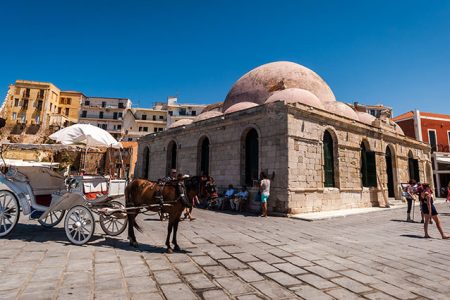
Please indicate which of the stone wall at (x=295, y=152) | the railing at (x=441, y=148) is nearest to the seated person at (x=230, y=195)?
the stone wall at (x=295, y=152)

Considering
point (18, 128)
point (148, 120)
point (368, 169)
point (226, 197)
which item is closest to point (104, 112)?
point (148, 120)

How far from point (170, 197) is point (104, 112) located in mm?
52991

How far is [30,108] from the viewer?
154ft

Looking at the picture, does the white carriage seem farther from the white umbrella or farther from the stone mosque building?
the stone mosque building

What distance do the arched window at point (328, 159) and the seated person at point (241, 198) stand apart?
3911 millimetres

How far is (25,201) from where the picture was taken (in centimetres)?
546

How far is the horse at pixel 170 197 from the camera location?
16.0 feet

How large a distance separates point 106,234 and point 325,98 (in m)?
14.4

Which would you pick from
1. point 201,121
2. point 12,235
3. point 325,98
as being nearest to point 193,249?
point 12,235

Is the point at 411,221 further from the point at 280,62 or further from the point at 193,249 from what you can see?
the point at 280,62

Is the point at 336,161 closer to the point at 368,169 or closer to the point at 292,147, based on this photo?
the point at 368,169

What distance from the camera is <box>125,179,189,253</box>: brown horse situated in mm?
4871

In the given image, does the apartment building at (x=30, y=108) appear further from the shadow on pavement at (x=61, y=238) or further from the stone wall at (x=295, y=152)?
the shadow on pavement at (x=61, y=238)

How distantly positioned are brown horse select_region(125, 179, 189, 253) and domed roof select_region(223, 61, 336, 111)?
10476 mm
